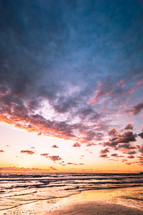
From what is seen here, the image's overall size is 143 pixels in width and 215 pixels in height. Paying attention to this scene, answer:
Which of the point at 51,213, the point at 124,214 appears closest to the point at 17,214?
the point at 51,213

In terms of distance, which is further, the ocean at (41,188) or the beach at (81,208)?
the ocean at (41,188)

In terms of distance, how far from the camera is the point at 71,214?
11.8 metres

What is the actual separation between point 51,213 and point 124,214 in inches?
247

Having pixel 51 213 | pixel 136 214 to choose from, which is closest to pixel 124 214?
pixel 136 214

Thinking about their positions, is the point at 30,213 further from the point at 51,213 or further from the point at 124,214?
the point at 124,214

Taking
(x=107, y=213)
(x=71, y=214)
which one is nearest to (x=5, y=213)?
(x=71, y=214)

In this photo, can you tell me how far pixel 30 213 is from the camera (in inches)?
490

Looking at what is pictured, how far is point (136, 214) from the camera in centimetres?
1176

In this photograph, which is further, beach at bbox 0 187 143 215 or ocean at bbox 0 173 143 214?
ocean at bbox 0 173 143 214

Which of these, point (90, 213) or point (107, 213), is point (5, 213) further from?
point (107, 213)

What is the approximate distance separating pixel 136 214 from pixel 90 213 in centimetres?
387

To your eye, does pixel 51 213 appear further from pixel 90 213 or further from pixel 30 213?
pixel 90 213

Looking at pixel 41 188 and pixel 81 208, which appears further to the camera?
pixel 41 188

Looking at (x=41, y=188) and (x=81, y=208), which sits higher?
(x=81, y=208)
